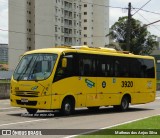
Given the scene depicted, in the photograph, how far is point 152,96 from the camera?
26.7 metres

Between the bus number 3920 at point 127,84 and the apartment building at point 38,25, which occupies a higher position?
the apartment building at point 38,25

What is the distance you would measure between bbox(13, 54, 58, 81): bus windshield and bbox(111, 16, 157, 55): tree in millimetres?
71622

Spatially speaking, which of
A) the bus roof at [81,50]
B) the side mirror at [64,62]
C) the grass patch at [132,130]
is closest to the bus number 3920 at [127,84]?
the bus roof at [81,50]

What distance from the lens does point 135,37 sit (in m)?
93.3

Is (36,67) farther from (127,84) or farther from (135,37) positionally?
(135,37)

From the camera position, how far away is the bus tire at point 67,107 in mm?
19656

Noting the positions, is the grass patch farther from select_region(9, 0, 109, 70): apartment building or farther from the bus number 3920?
select_region(9, 0, 109, 70): apartment building

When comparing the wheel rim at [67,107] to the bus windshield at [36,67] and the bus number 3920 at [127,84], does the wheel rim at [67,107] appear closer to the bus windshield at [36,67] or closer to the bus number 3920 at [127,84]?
the bus windshield at [36,67]

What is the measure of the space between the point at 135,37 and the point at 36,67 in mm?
75390

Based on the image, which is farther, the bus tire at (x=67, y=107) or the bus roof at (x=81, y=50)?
the bus roof at (x=81, y=50)

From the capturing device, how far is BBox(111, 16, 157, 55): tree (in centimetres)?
9241

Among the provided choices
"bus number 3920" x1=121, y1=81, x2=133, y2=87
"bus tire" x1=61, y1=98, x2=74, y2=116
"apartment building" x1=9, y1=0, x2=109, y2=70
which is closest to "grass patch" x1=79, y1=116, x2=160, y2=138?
"bus tire" x1=61, y1=98, x2=74, y2=116

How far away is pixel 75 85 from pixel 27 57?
8.04 feet

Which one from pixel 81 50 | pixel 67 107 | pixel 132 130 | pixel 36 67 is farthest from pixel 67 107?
pixel 132 130
